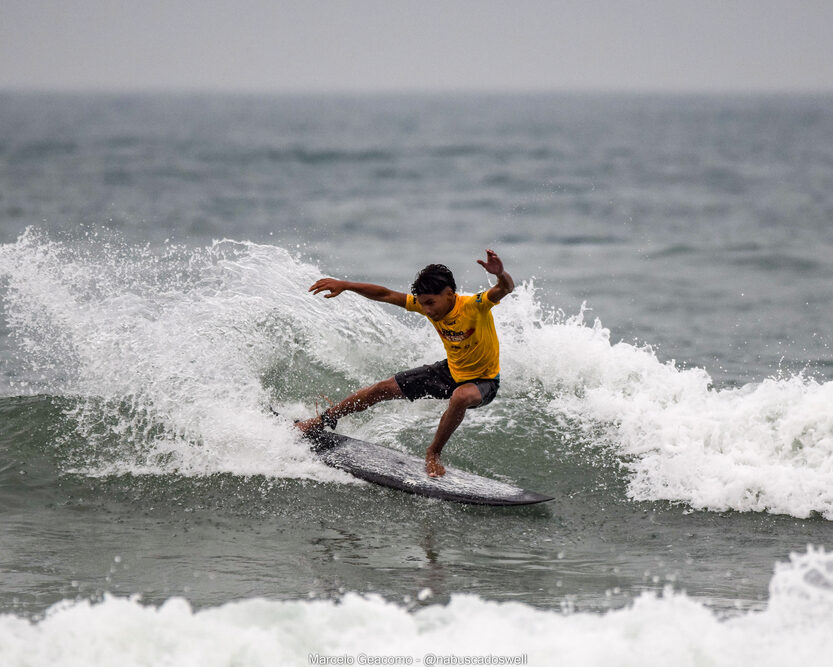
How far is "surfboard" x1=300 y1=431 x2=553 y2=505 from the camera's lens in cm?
743

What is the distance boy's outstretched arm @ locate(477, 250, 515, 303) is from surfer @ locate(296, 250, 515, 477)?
0.04 ft

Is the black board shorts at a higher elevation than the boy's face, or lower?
lower

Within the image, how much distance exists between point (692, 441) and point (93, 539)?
16.7 ft

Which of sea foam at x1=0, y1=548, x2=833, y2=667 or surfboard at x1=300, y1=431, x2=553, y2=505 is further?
surfboard at x1=300, y1=431, x2=553, y2=505

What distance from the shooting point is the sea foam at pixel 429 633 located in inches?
201

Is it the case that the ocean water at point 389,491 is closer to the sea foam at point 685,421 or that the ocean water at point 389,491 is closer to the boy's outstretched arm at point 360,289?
the sea foam at point 685,421

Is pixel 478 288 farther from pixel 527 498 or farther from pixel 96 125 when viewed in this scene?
pixel 96 125

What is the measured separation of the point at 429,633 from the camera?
533cm

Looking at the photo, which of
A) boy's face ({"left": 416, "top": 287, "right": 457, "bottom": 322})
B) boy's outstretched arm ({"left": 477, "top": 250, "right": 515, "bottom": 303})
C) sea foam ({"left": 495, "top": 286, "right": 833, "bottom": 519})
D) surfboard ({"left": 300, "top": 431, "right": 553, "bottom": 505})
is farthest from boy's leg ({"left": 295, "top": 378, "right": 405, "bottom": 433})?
sea foam ({"left": 495, "top": 286, "right": 833, "bottom": 519})

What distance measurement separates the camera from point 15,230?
75.8 feet

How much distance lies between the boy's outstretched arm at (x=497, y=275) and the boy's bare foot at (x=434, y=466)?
1.51 meters

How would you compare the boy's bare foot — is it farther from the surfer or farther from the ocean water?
the ocean water

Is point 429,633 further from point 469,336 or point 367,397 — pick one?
point 367,397

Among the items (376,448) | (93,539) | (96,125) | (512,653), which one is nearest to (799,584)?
(512,653)
